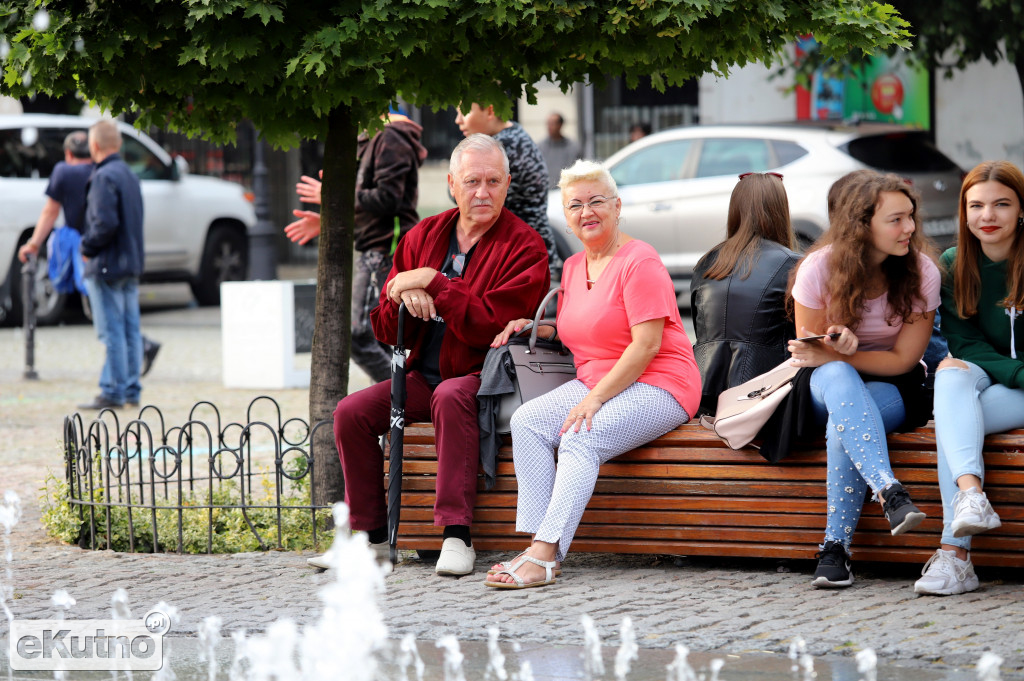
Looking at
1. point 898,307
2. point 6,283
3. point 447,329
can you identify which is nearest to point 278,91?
point 447,329

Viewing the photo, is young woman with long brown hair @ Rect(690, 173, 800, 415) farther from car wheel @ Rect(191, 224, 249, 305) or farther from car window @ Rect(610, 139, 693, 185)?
car wheel @ Rect(191, 224, 249, 305)

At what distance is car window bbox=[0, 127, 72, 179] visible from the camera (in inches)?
603

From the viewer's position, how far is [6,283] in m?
15.3

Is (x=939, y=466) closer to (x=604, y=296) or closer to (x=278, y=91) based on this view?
(x=604, y=296)

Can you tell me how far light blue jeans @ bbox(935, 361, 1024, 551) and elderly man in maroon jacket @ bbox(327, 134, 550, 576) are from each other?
5.28 ft

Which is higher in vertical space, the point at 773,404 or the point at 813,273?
the point at 813,273

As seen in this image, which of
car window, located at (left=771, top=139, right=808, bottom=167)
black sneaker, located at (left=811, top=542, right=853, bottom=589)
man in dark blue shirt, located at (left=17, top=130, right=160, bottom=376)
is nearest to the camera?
black sneaker, located at (left=811, top=542, right=853, bottom=589)

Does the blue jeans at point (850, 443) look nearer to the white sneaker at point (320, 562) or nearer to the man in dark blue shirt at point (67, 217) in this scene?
the white sneaker at point (320, 562)

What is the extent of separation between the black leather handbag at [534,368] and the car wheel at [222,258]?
12.2 meters

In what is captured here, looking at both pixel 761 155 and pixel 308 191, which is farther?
pixel 761 155

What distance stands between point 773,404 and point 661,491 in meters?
0.53

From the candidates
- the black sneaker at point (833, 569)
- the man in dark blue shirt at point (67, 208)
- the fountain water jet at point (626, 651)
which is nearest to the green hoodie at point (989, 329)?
the black sneaker at point (833, 569)

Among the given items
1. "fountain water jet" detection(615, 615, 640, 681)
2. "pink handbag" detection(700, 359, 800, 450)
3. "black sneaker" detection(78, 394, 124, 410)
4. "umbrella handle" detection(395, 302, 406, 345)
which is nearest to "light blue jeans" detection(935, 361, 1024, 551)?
"pink handbag" detection(700, 359, 800, 450)

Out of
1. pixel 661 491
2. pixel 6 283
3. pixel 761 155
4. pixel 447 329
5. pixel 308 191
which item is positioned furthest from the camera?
pixel 6 283
